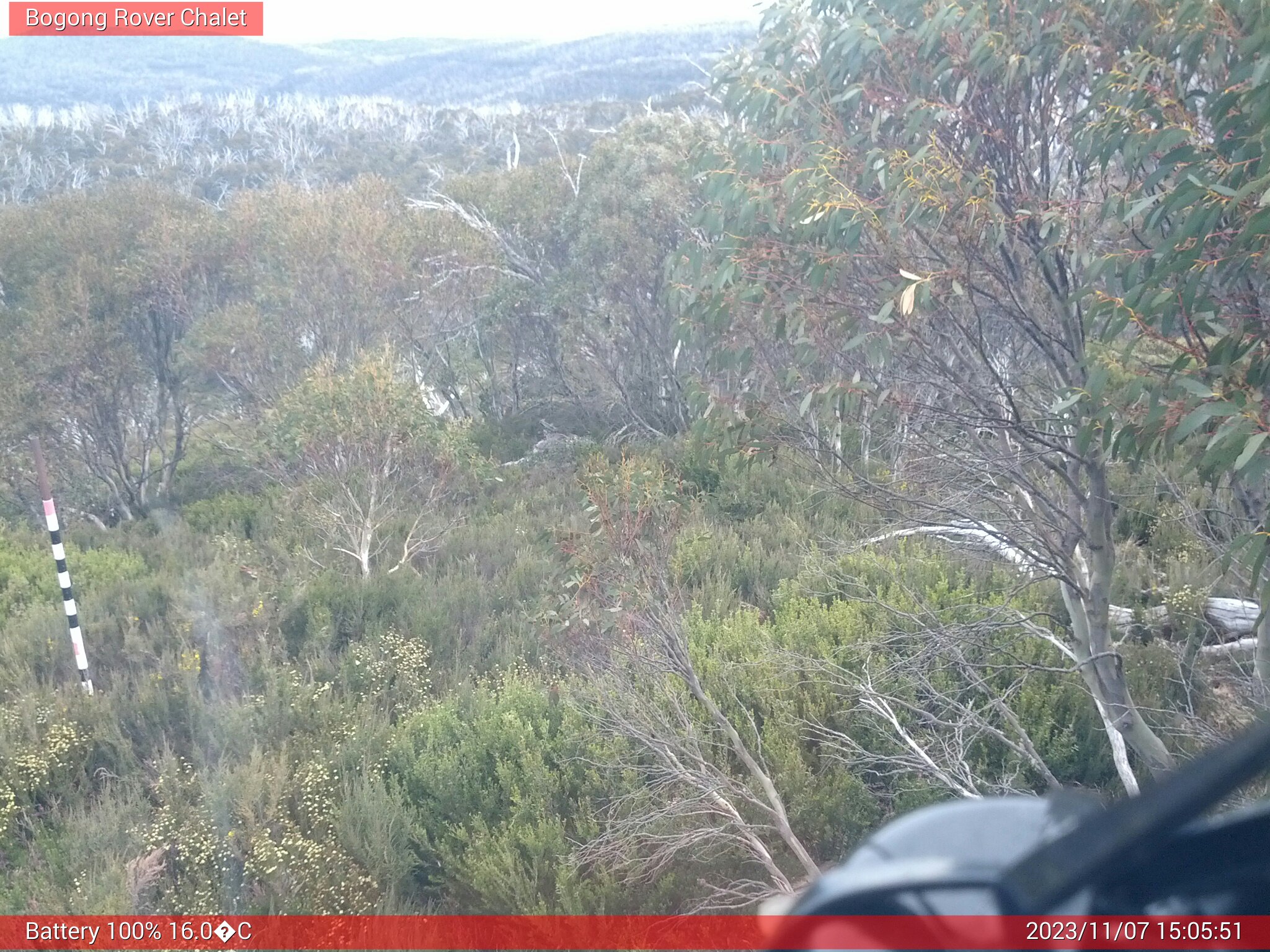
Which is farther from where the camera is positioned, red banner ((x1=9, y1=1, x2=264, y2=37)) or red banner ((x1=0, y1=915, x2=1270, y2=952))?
red banner ((x1=9, y1=1, x2=264, y2=37))

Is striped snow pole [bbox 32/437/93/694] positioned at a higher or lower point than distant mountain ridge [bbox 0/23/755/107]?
lower

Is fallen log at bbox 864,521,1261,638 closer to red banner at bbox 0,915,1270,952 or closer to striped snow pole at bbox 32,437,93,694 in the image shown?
red banner at bbox 0,915,1270,952

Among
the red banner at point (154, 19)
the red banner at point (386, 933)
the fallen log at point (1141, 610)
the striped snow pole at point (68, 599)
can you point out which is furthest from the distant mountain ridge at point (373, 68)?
the red banner at point (386, 933)

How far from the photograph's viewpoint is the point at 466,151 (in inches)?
1104

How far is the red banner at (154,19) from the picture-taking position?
19.9ft

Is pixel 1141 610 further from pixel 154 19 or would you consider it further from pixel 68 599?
pixel 154 19

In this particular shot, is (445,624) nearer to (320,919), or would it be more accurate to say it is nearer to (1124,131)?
A: (320,919)

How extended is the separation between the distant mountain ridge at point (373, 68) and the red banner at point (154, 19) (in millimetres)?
22514

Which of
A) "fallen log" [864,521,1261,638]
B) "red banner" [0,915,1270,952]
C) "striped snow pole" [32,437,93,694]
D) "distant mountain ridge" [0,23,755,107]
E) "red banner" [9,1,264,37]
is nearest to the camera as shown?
"red banner" [0,915,1270,952]

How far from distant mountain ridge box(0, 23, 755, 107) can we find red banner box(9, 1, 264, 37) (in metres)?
22.5

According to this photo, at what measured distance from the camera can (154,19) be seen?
626 centimetres

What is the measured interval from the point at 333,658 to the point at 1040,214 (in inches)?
215

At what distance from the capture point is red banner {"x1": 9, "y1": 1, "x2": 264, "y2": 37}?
607 centimetres

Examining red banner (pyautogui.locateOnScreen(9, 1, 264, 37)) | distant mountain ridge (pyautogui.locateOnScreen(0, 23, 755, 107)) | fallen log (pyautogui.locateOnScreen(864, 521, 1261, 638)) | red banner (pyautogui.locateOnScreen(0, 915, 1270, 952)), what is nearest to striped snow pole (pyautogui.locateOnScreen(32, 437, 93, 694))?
red banner (pyautogui.locateOnScreen(0, 915, 1270, 952))
